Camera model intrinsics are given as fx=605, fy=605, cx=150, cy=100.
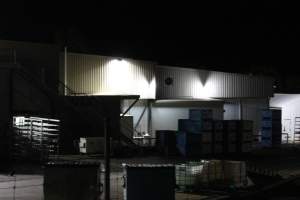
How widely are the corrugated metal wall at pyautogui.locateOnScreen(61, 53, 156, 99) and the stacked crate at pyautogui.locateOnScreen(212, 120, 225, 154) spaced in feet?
18.6

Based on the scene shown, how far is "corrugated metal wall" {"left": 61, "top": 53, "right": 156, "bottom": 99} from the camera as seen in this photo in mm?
33625

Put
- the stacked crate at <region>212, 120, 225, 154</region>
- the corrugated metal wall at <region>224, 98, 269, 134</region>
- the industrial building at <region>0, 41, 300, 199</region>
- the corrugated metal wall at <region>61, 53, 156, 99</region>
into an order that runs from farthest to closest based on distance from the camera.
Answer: the corrugated metal wall at <region>224, 98, 269, 134</region> → the corrugated metal wall at <region>61, 53, 156, 99</region> → the stacked crate at <region>212, 120, 225, 154</region> → the industrial building at <region>0, 41, 300, 199</region>

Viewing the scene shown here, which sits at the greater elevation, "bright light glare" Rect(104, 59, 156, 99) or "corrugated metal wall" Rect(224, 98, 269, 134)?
"bright light glare" Rect(104, 59, 156, 99)

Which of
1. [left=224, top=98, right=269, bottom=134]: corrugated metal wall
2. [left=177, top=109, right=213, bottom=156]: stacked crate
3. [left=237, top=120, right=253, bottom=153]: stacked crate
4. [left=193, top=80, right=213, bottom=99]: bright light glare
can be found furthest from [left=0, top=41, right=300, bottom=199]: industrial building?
[left=224, top=98, right=269, bottom=134]: corrugated metal wall

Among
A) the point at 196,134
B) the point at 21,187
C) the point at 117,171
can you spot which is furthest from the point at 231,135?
the point at 21,187

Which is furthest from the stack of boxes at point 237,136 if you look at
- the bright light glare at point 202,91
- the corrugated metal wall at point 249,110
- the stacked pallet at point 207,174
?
the stacked pallet at point 207,174

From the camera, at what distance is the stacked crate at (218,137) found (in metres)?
33.2

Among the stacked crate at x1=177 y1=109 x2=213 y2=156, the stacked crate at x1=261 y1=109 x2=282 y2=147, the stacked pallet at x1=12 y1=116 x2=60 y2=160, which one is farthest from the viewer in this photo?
the stacked crate at x1=261 y1=109 x2=282 y2=147

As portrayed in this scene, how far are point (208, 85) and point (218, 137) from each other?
8.69 meters

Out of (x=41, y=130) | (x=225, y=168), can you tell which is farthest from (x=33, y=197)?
(x=41, y=130)

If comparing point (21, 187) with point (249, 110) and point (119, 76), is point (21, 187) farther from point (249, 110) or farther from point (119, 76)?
point (249, 110)

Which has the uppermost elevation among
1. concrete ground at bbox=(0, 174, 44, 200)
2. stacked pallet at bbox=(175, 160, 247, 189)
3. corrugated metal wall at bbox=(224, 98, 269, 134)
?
corrugated metal wall at bbox=(224, 98, 269, 134)

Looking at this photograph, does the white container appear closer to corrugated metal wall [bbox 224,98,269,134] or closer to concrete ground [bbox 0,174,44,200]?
corrugated metal wall [bbox 224,98,269,134]

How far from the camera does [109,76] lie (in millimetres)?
35094
